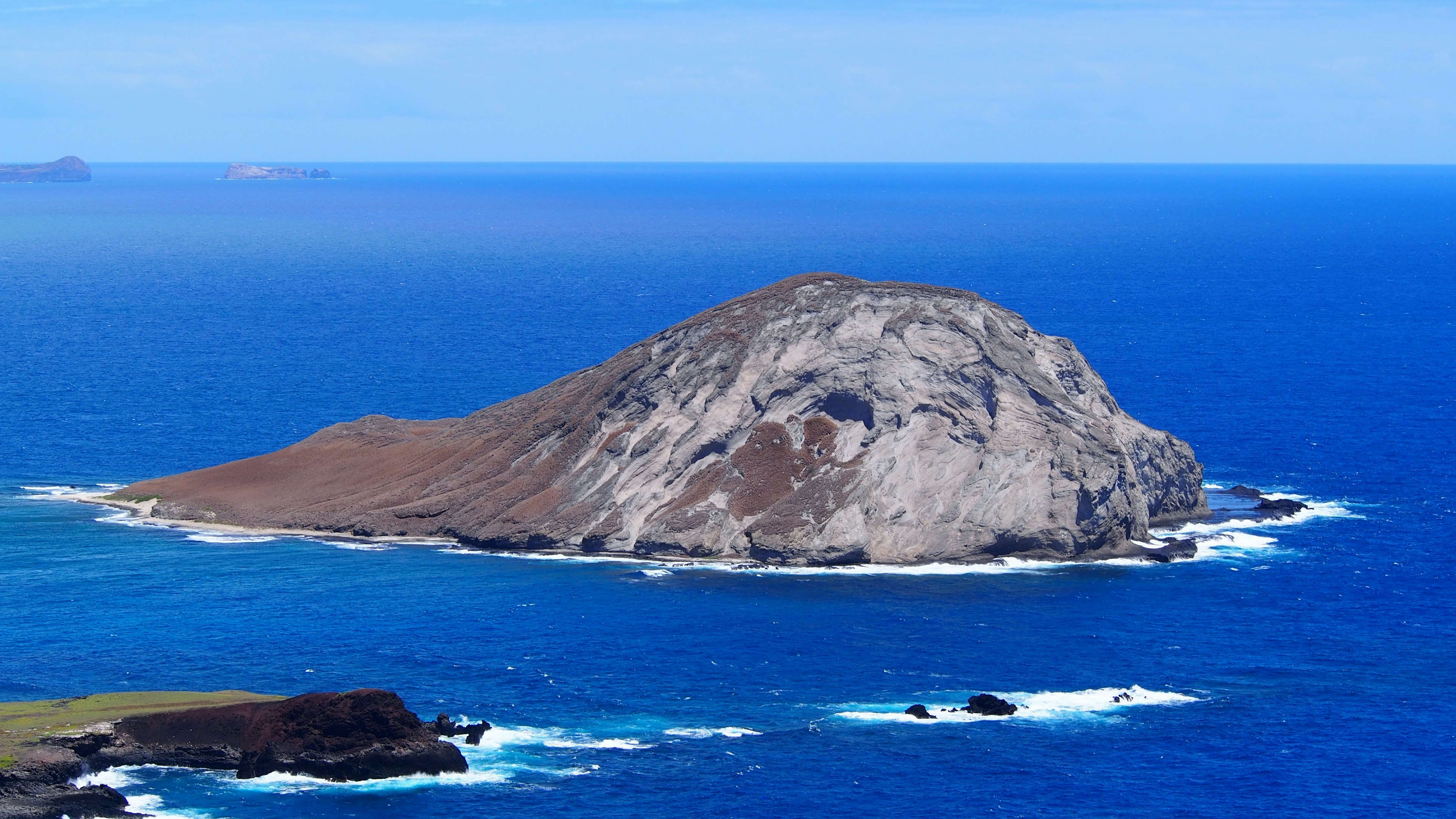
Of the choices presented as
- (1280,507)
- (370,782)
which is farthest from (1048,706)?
(1280,507)

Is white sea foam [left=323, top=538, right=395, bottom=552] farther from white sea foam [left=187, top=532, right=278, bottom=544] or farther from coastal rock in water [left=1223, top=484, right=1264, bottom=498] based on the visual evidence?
coastal rock in water [left=1223, top=484, right=1264, bottom=498]

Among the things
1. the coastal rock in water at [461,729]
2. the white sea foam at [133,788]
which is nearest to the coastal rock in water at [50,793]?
the white sea foam at [133,788]

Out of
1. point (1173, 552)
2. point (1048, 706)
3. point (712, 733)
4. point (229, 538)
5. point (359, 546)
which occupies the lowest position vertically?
point (229, 538)

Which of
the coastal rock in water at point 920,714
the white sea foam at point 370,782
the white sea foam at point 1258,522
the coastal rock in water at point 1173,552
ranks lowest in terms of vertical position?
the white sea foam at point 370,782

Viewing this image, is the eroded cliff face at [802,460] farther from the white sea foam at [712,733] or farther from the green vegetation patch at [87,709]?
the green vegetation patch at [87,709]

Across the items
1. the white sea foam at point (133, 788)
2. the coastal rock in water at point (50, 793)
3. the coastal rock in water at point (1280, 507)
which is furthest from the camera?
the coastal rock in water at point (1280, 507)

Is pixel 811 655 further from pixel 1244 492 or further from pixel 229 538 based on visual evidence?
pixel 1244 492
